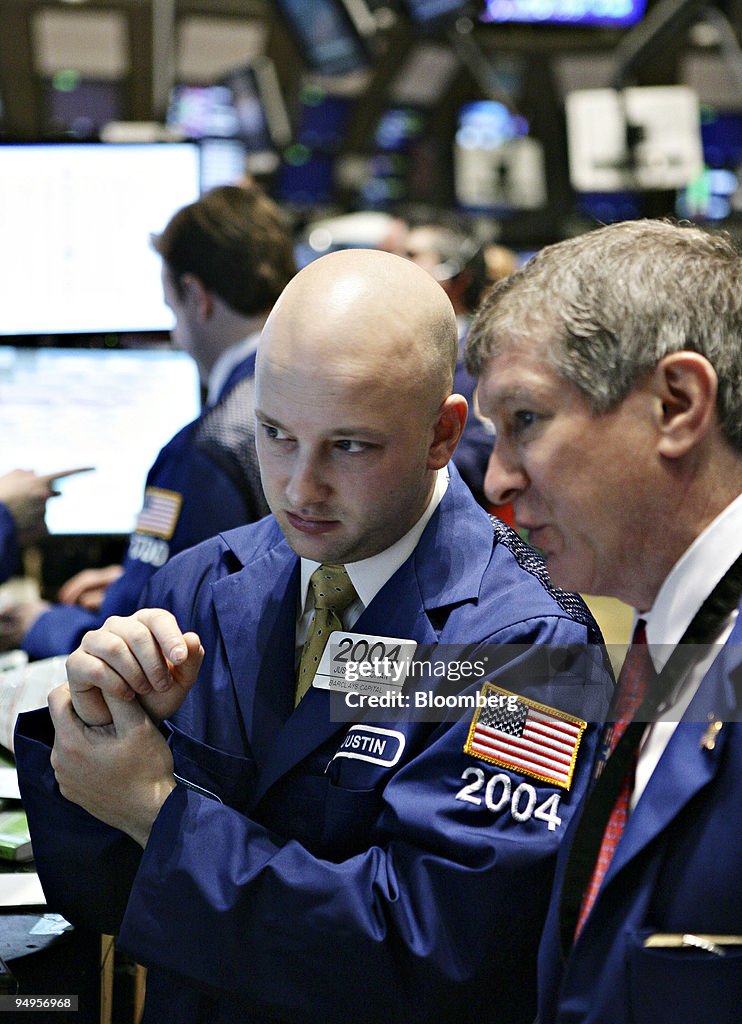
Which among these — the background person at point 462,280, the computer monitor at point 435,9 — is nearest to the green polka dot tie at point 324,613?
the background person at point 462,280

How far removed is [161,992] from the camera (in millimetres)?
1493

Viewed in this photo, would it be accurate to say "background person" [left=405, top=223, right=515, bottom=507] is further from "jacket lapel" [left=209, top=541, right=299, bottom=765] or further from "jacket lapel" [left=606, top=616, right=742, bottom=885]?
"jacket lapel" [left=606, top=616, right=742, bottom=885]

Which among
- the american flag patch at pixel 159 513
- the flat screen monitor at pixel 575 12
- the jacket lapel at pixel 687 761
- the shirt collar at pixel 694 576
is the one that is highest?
the flat screen monitor at pixel 575 12

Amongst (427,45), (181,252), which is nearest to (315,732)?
(181,252)

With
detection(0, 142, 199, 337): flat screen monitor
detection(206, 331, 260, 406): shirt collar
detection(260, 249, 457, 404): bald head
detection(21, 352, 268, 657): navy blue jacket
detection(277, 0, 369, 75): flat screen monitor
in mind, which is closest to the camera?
detection(260, 249, 457, 404): bald head

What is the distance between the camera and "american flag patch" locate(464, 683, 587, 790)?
4.26 feet

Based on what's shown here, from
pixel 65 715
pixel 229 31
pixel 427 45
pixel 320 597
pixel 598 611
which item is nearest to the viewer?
pixel 65 715

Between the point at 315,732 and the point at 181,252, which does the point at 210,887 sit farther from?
the point at 181,252

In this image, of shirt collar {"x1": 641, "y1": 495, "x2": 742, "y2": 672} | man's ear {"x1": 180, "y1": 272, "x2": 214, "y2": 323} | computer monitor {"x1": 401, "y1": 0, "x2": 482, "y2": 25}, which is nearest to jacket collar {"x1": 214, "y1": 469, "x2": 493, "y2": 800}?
shirt collar {"x1": 641, "y1": 495, "x2": 742, "y2": 672}

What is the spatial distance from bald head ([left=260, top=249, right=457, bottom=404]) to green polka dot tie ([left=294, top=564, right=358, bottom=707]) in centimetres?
27

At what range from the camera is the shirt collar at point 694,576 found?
47.7 inches

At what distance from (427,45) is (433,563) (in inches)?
384

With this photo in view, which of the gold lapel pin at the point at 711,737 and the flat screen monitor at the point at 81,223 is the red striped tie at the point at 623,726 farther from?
the flat screen monitor at the point at 81,223

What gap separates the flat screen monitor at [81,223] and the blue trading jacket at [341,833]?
1.74 m
